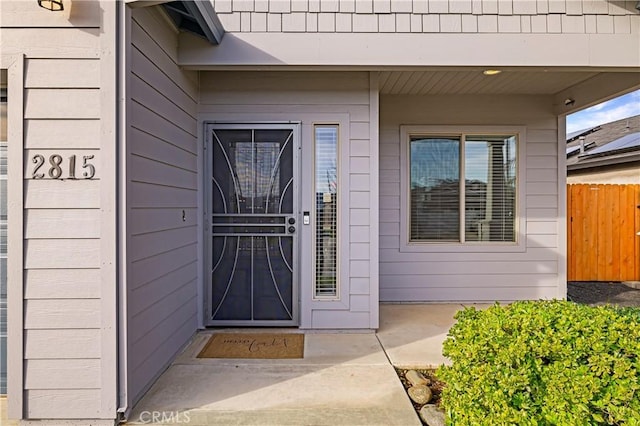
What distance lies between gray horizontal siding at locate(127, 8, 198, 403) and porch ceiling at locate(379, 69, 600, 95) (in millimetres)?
2104

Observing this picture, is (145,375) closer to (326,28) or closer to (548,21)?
(326,28)

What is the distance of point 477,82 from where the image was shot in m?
4.03

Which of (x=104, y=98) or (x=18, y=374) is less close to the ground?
(x=104, y=98)

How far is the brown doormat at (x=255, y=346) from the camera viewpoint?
3.01m

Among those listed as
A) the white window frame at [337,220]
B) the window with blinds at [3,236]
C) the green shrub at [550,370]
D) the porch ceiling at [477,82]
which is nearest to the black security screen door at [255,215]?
the white window frame at [337,220]

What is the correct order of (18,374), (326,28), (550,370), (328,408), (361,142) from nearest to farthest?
1. (550,370)
2. (18,374)
3. (328,408)
4. (326,28)
5. (361,142)

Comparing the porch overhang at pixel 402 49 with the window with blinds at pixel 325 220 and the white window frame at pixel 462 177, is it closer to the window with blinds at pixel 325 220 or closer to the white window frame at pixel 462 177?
the window with blinds at pixel 325 220

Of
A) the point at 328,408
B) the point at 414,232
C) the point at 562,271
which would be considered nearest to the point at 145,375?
the point at 328,408

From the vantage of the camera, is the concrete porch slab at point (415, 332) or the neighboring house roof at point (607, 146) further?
the neighboring house roof at point (607, 146)

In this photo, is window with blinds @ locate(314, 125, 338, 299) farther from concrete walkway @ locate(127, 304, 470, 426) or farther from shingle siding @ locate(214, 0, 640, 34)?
shingle siding @ locate(214, 0, 640, 34)

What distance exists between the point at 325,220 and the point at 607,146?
25.9ft

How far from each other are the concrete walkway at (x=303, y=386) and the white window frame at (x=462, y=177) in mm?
1434

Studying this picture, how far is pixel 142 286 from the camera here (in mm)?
2336

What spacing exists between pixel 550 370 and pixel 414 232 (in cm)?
303
